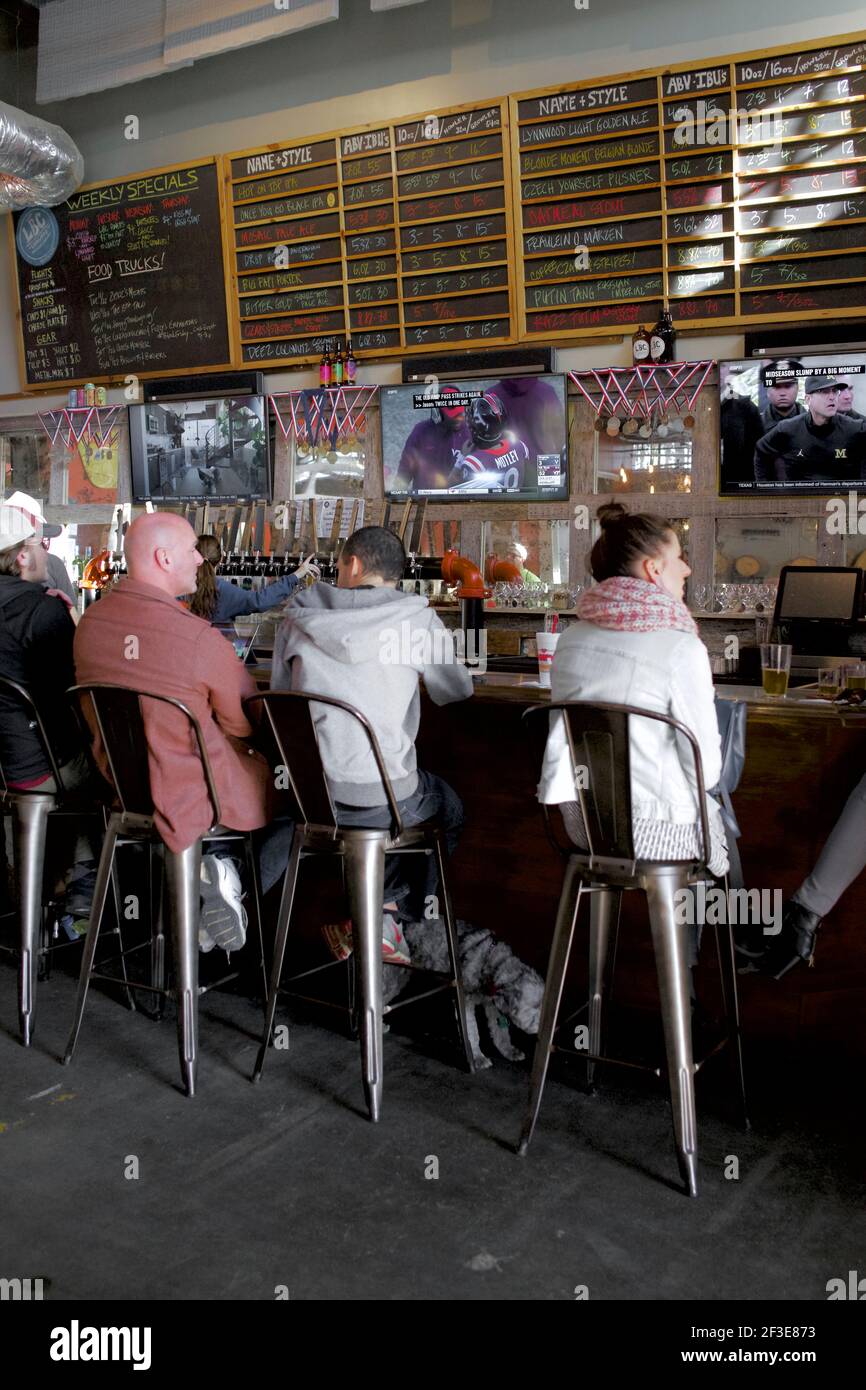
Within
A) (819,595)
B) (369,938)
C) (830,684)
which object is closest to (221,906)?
(369,938)

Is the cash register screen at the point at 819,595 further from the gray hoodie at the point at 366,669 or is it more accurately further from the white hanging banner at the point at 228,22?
the white hanging banner at the point at 228,22

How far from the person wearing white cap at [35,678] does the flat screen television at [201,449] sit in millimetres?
2694

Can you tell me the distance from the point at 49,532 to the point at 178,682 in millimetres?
4334

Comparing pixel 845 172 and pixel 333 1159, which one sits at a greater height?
pixel 845 172

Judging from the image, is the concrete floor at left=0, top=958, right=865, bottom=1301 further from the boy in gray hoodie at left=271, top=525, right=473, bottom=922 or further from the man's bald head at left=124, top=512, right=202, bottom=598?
the man's bald head at left=124, top=512, right=202, bottom=598

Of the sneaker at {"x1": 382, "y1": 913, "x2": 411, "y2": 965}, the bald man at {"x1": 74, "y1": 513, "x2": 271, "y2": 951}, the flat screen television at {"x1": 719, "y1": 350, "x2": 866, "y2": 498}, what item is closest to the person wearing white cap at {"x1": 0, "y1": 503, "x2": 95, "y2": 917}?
the bald man at {"x1": 74, "y1": 513, "x2": 271, "y2": 951}

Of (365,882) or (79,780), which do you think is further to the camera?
(79,780)

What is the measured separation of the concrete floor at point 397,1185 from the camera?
222cm

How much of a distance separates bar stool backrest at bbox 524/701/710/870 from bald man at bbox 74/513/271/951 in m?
0.98
